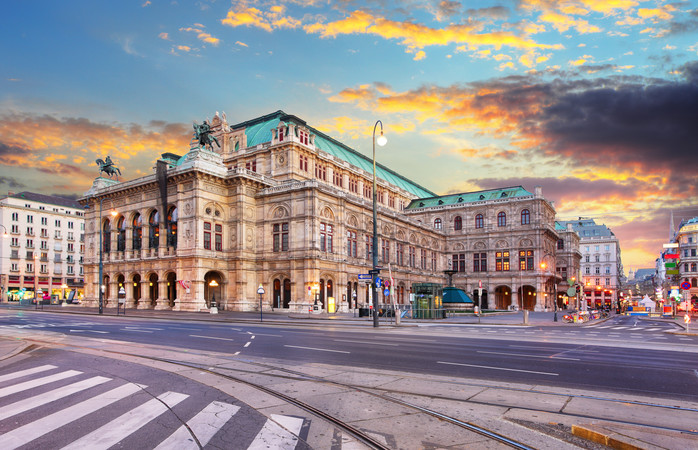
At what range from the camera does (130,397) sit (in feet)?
31.2

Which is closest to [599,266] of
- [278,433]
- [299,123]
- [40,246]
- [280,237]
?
[299,123]

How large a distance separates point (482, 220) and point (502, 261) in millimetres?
8949

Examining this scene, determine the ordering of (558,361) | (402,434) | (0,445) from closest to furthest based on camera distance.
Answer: (0,445), (402,434), (558,361)

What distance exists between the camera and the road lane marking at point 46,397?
8547 mm

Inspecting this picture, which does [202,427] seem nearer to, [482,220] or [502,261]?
[502,261]

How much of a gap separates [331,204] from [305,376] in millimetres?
50539

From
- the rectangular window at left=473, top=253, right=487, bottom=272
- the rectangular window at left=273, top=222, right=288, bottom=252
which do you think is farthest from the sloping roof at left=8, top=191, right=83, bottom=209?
the rectangular window at left=473, top=253, right=487, bottom=272

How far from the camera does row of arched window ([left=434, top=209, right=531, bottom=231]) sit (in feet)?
296

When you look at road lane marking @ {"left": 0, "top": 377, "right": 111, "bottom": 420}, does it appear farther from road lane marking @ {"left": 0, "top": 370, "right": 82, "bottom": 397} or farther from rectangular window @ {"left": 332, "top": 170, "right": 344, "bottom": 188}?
rectangular window @ {"left": 332, "top": 170, "right": 344, "bottom": 188}

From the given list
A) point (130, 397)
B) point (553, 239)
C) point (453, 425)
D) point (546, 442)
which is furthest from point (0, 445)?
point (553, 239)

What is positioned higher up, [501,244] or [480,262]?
[501,244]

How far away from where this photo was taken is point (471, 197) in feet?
327

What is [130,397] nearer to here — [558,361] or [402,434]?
[402,434]

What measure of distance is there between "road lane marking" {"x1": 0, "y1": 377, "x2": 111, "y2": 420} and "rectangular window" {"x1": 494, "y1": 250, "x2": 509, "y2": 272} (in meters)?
87.9
